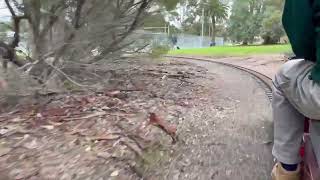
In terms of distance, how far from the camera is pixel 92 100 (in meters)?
7.59

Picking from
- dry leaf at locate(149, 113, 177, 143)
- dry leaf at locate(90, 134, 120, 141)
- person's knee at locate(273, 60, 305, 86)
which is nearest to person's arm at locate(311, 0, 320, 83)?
person's knee at locate(273, 60, 305, 86)

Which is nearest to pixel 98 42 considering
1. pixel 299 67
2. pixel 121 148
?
pixel 121 148

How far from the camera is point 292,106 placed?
8.87 ft

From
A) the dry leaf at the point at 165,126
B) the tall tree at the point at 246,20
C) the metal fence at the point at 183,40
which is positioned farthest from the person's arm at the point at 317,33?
the tall tree at the point at 246,20

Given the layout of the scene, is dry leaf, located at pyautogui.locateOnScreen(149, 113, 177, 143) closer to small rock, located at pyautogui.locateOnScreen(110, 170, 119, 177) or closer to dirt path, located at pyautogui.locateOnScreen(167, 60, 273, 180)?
dirt path, located at pyautogui.locateOnScreen(167, 60, 273, 180)

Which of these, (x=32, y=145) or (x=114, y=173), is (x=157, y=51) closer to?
(x=32, y=145)

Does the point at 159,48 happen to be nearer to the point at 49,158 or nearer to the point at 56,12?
the point at 56,12

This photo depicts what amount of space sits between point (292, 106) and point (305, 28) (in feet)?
1.55

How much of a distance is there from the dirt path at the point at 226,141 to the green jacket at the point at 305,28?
2493 millimetres

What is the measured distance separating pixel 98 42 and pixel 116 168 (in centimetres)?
570

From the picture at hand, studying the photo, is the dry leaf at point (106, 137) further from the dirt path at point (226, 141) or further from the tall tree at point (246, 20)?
the tall tree at point (246, 20)

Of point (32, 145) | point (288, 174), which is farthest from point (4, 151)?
point (288, 174)

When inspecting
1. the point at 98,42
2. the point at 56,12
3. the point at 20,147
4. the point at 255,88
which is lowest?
the point at 255,88

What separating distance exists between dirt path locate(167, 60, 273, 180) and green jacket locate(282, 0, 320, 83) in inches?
98.2
